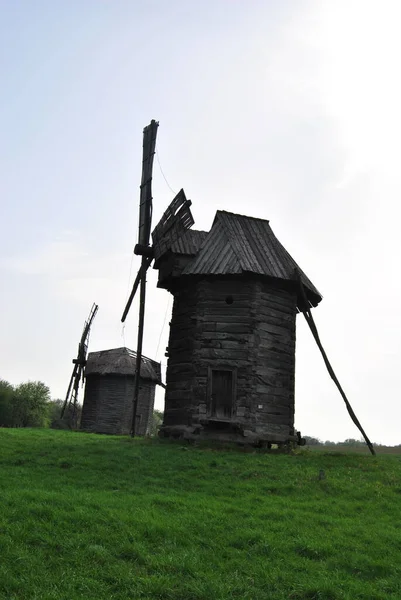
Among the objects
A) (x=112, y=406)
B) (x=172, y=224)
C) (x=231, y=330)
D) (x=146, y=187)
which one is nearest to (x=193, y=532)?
(x=231, y=330)

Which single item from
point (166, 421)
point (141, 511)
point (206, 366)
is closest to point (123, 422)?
point (166, 421)

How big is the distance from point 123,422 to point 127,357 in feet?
16.0

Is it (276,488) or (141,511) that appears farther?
(276,488)

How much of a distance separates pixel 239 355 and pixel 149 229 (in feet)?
24.4

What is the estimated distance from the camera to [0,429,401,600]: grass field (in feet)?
22.0

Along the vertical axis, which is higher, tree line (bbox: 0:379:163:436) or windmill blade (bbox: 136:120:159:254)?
windmill blade (bbox: 136:120:159:254)

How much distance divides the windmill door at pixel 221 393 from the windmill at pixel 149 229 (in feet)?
12.1

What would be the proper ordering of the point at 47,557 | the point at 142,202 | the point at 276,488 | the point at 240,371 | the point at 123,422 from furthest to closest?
the point at 123,422 < the point at 142,202 < the point at 240,371 < the point at 276,488 < the point at 47,557

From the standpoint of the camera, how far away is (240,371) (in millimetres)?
18969

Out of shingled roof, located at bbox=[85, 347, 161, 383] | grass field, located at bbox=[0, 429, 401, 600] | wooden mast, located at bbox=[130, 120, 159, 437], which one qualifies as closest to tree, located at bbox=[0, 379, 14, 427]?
shingled roof, located at bbox=[85, 347, 161, 383]

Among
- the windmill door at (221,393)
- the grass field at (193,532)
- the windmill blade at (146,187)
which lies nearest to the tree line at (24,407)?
the windmill blade at (146,187)

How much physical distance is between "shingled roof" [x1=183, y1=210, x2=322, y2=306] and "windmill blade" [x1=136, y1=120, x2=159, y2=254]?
2.82 m

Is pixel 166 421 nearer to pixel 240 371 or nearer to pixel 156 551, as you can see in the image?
pixel 240 371

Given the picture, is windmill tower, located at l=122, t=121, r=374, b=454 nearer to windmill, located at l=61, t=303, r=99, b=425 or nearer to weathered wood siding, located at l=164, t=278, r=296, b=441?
weathered wood siding, located at l=164, t=278, r=296, b=441
